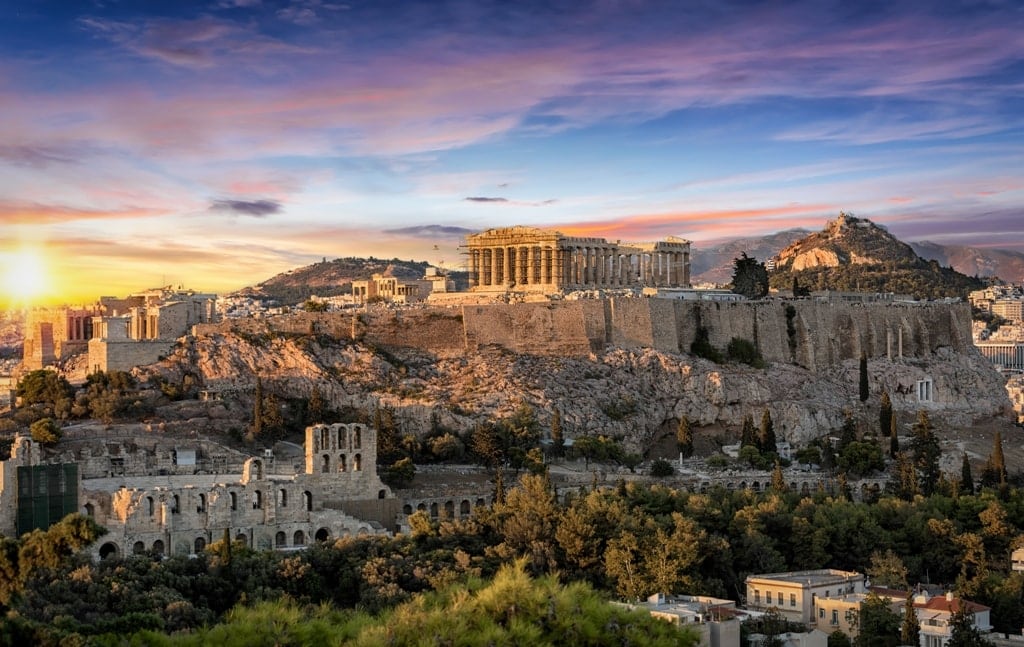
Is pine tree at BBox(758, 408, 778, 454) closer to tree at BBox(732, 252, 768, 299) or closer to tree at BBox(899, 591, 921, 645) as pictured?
tree at BBox(732, 252, 768, 299)

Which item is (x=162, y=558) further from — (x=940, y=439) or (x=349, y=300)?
(x=349, y=300)

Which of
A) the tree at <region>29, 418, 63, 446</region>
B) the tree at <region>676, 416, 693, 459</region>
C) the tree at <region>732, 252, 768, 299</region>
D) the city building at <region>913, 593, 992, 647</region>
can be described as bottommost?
the city building at <region>913, 593, 992, 647</region>

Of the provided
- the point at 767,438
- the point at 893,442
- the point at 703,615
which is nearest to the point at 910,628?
the point at 703,615

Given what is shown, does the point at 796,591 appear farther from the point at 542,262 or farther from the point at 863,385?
the point at 542,262

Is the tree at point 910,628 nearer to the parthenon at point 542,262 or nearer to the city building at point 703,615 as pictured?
the city building at point 703,615

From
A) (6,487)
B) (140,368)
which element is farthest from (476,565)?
(140,368)

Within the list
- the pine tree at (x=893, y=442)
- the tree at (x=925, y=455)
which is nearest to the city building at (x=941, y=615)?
the tree at (x=925, y=455)

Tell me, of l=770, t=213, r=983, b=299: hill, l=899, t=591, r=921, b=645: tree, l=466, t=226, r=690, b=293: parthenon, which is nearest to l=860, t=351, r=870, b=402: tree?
l=466, t=226, r=690, b=293: parthenon

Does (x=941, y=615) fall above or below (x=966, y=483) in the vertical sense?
below
